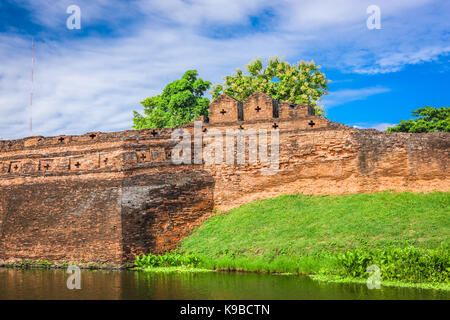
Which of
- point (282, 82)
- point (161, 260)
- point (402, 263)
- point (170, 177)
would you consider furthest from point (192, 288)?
point (282, 82)

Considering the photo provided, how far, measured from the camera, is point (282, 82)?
24016 mm

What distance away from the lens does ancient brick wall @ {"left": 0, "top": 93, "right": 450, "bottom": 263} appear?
14.4m

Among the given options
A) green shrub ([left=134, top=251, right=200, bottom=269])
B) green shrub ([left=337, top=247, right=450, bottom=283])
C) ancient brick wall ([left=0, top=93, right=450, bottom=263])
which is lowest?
green shrub ([left=134, top=251, right=200, bottom=269])

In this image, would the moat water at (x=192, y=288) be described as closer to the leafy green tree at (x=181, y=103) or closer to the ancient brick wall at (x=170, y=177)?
the ancient brick wall at (x=170, y=177)

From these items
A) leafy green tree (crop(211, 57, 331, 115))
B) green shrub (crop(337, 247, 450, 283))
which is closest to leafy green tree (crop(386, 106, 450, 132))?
leafy green tree (crop(211, 57, 331, 115))

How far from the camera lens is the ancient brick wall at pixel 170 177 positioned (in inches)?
569

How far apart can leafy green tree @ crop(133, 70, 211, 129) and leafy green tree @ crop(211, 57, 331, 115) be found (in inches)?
63.6

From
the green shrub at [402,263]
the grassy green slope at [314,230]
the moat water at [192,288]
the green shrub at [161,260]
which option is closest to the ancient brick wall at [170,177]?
the green shrub at [161,260]

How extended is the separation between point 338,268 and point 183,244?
5.54 metres

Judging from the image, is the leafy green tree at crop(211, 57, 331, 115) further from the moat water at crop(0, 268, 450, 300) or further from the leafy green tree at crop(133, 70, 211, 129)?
the moat water at crop(0, 268, 450, 300)

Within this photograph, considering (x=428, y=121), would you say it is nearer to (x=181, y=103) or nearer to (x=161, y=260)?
→ (x=181, y=103)

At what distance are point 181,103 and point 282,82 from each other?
5.75 meters

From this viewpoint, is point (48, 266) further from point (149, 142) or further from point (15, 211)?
point (149, 142)

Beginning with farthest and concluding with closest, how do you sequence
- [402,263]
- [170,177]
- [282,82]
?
[282,82] → [170,177] → [402,263]
